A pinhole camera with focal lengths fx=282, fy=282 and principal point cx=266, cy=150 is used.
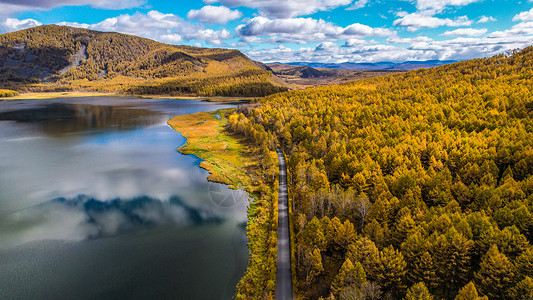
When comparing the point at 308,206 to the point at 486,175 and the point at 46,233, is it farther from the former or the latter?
the point at 46,233

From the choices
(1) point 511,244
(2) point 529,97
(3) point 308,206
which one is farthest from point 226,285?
(2) point 529,97

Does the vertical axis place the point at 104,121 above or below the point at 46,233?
above

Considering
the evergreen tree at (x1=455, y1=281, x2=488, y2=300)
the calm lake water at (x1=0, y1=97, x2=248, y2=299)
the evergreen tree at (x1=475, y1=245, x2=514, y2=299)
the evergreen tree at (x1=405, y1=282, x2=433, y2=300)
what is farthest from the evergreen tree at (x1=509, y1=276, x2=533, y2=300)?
the calm lake water at (x1=0, y1=97, x2=248, y2=299)

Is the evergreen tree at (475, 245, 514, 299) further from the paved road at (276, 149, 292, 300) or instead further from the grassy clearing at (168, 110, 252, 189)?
the grassy clearing at (168, 110, 252, 189)

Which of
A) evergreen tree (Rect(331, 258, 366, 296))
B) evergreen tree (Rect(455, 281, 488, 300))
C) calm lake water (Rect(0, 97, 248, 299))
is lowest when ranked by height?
calm lake water (Rect(0, 97, 248, 299))

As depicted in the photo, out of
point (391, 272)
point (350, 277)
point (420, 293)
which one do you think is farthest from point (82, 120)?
point (420, 293)
